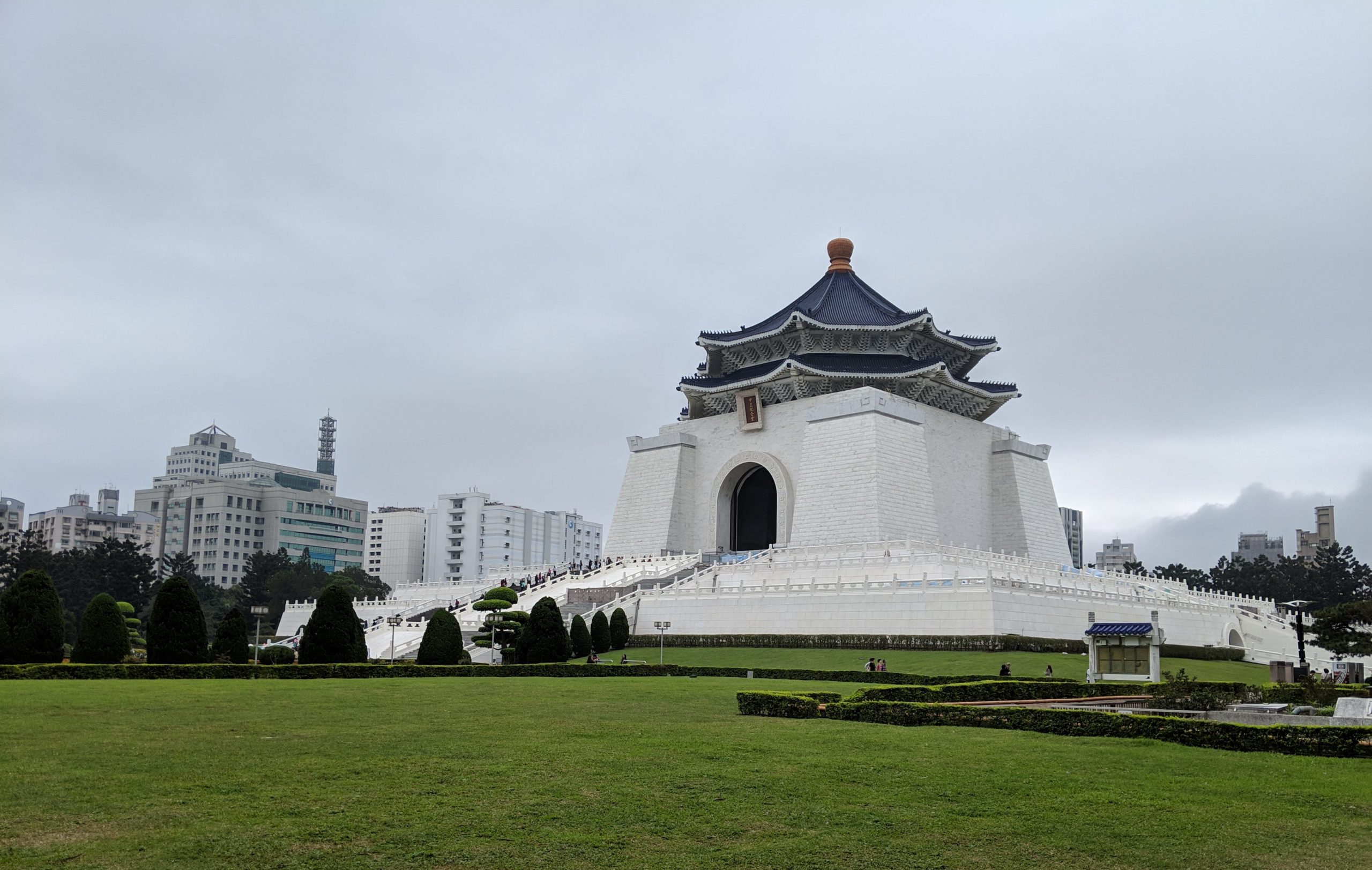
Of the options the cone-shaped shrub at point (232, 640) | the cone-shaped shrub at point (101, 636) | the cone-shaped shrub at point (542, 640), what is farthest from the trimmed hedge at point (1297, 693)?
the cone-shaped shrub at point (101, 636)

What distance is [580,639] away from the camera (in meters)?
27.4

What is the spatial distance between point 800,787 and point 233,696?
9661 mm

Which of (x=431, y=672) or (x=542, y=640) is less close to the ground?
(x=542, y=640)

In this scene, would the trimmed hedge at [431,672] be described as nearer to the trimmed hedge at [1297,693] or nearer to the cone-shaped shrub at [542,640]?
the cone-shaped shrub at [542,640]

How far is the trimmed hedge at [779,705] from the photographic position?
43.5 ft

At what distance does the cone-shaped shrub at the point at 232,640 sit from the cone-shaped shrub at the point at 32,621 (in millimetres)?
2832

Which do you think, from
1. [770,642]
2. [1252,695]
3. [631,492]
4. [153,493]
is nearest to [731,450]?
[631,492]

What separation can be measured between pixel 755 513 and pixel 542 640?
26.2 m

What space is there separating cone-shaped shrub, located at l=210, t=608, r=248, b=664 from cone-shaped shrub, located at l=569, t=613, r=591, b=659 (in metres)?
7.72

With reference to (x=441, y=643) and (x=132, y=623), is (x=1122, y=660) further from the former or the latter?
(x=132, y=623)

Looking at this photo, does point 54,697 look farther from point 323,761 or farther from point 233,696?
point 323,761

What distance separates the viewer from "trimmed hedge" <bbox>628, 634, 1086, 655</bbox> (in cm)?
2475

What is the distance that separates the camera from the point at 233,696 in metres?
14.9

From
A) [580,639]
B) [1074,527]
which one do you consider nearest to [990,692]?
[580,639]
